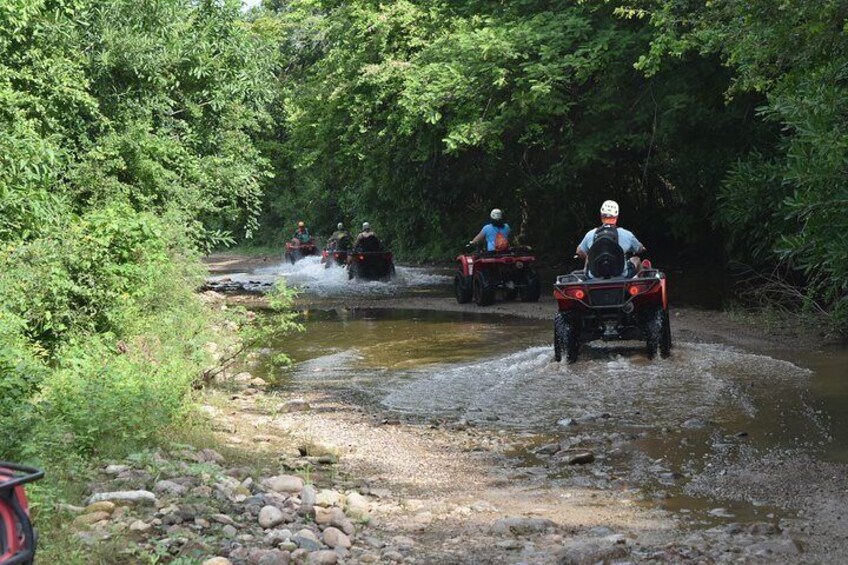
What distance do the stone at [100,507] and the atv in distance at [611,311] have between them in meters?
7.21

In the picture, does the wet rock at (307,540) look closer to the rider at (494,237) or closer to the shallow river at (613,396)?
the shallow river at (613,396)

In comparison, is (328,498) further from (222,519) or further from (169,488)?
(169,488)

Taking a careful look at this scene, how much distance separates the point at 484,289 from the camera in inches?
840

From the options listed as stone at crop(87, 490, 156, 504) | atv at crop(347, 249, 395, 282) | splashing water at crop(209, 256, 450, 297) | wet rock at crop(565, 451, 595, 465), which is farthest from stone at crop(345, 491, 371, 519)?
atv at crop(347, 249, 395, 282)

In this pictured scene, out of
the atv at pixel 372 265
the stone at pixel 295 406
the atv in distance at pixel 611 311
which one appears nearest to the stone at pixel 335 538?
the stone at pixel 295 406

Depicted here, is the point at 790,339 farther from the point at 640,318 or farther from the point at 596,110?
the point at 596,110

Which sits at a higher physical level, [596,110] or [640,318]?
[596,110]

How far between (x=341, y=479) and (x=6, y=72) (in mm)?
8257

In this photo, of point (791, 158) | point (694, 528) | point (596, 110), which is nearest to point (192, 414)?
point (694, 528)

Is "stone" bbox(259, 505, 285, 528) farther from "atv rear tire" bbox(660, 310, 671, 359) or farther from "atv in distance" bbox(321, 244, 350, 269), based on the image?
"atv in distance" bbox(321, 244, 350, 269)

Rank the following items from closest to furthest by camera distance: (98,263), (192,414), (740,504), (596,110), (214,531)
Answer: (214,531)
(740,504)
(192,414)
(98,263)
(596,110)

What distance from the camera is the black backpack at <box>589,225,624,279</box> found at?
42.4 ft

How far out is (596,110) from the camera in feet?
69.8

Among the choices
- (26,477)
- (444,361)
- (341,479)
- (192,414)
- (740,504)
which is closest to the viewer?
(26,477)
